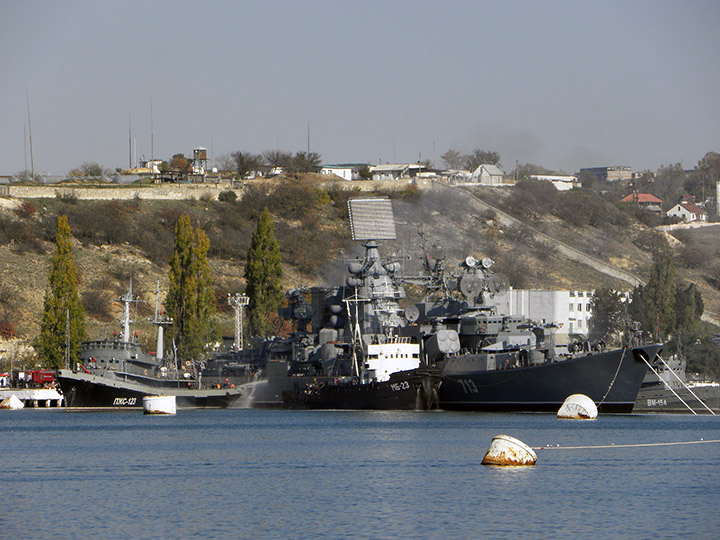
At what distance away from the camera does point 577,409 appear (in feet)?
193

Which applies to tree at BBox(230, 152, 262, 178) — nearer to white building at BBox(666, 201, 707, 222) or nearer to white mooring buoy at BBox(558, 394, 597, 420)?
white building at BBox(666, 201, 707, 222)

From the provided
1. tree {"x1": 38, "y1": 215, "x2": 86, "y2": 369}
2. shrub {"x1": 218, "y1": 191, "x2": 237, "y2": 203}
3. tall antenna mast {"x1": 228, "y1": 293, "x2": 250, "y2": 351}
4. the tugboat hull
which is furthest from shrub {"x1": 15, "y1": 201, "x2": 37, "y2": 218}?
the tugboat hull

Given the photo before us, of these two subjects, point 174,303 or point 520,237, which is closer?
point 174,303

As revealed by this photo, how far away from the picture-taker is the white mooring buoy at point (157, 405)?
68688mm

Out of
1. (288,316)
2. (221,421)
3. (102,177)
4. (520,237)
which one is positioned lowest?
(221,421)

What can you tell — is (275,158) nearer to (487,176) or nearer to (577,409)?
(487,176)

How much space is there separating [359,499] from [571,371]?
30.1 meters

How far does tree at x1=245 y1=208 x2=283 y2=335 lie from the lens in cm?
8962

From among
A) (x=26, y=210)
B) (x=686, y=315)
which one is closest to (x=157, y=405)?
(x=686, y=315)

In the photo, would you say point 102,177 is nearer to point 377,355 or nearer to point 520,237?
point 520,237

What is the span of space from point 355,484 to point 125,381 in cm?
4233

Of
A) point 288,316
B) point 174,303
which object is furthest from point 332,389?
point 174,303

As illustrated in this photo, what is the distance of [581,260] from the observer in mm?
132125

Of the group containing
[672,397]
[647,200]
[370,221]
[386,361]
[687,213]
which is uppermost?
[647,200]
